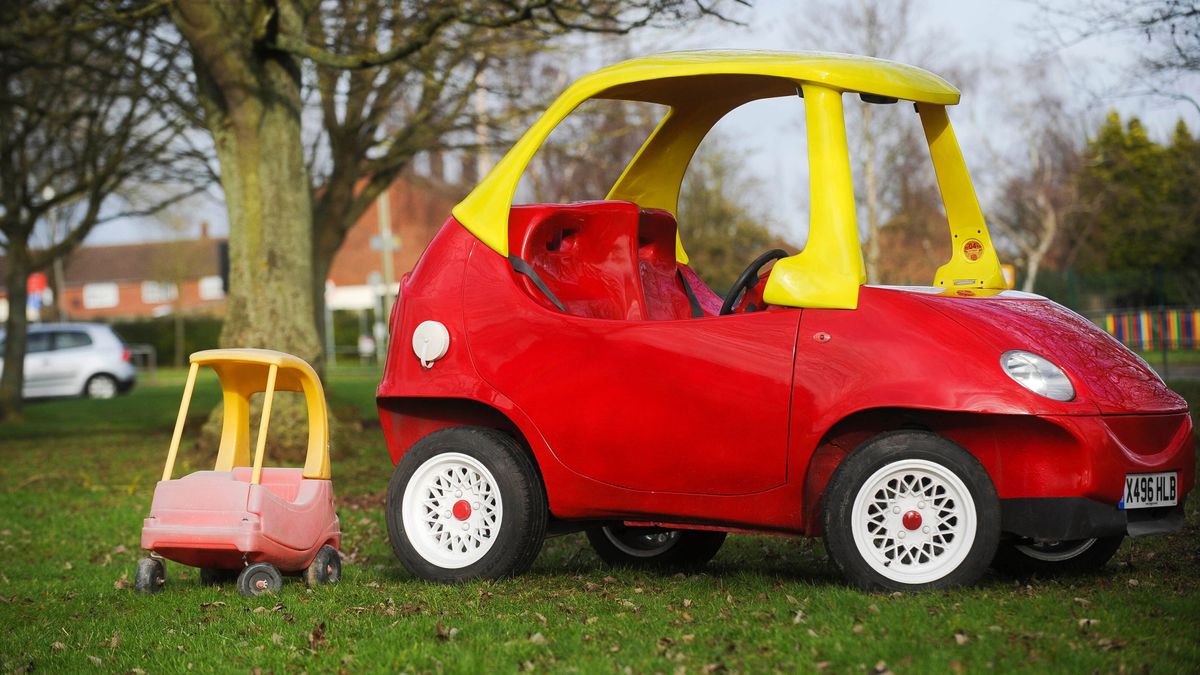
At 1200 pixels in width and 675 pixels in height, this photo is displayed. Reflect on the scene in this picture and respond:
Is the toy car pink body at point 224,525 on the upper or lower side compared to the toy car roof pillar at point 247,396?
lower

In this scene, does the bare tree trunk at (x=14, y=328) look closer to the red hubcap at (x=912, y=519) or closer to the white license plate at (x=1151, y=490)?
the red hubcap at (x=912, y=519)

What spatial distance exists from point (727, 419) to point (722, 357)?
259 millimetres

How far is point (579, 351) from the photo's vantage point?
6.27m

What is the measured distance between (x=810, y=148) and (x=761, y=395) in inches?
42.6

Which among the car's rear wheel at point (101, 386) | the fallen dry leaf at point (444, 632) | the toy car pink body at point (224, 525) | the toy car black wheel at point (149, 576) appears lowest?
the car's rear wheel at point (101, 386)

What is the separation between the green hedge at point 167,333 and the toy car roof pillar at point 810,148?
150ft

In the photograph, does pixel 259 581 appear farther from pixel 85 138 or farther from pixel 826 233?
pixel 85 138

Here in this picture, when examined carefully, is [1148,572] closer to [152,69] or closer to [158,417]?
[152,69]

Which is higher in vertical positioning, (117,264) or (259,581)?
(117,264)

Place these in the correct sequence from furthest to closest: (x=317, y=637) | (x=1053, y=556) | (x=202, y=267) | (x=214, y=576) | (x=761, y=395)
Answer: (x=202, y=267) < (x=214, y=576) < (x=1053, y=556) < (x=761, y=395) < (x=317, y=637)

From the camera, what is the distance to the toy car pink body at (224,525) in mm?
6375

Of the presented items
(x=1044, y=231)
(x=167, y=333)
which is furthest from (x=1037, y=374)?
(x=167, y=333)

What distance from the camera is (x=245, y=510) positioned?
6.40 m

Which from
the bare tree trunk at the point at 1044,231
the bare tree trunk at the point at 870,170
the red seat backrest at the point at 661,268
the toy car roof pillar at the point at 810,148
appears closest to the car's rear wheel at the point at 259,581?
the toy car roof pillar at the point at 810,148
